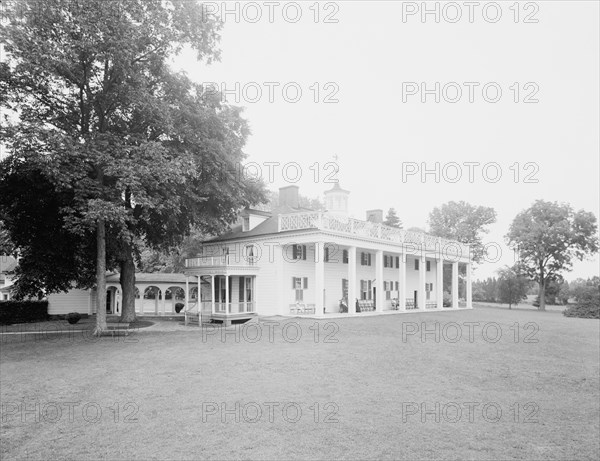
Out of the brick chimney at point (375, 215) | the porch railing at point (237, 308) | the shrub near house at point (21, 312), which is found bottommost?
the shrub near house at point (21, 312)

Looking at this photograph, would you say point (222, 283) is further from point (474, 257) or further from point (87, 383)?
point (474, 257)

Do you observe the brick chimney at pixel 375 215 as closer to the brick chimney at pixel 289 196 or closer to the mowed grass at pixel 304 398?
the brick chimney at pixel 289 196

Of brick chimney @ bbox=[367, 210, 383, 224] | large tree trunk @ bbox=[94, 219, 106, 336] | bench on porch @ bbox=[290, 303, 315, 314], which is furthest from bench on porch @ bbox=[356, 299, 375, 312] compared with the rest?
large tree trunk @ bbox=[94, 219, 106, 336]

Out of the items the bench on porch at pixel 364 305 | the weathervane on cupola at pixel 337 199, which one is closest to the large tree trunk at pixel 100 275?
the bench on porch at pixel 364 305

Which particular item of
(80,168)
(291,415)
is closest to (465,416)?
(291,415)

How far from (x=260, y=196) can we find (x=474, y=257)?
41218mm

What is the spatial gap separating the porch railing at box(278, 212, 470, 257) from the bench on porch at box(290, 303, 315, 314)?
4.84 meters

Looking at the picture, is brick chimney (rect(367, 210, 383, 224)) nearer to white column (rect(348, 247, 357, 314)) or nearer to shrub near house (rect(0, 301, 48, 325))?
white column (rect(348, 247, 357, 314))

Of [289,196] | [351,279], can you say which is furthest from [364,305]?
[289,196]

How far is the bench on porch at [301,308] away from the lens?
2828 cm

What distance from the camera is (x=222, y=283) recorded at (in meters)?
31.3

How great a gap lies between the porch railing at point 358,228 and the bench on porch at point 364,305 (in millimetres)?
4659

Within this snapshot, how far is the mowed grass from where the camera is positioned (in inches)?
333

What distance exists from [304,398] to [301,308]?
17622 millimetres
